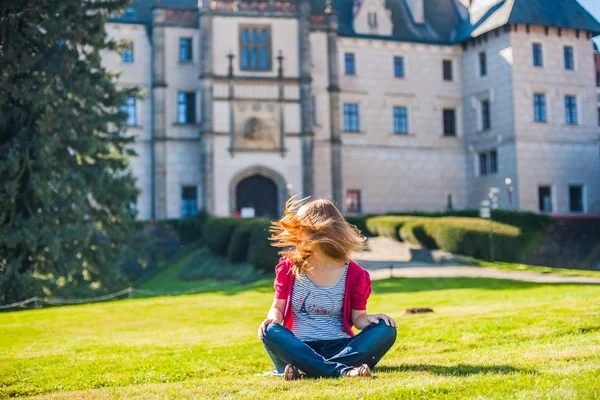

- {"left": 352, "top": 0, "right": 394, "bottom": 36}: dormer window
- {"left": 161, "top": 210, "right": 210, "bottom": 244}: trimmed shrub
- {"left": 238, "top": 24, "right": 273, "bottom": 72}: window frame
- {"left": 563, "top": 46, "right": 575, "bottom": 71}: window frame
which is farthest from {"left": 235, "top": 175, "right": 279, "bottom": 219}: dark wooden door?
{"left": 563, "top": 46, "right": 575, "bottom": 71}: window frame

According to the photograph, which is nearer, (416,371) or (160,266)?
(416,371)

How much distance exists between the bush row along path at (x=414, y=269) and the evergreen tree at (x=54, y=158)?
843cm

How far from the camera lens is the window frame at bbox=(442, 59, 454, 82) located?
46031 mm

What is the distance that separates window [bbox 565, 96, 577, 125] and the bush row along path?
57.8ft

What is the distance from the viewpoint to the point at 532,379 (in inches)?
211

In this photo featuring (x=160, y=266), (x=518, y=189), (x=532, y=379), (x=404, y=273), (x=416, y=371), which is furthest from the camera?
(x=518, y=189)

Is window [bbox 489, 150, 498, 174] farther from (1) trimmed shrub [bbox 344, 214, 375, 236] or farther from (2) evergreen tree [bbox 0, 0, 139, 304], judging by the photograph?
(2) evergreen tree [bbox 0, 0, 139, 304]

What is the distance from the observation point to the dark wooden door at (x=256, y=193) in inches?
1547

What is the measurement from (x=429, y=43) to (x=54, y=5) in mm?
27741

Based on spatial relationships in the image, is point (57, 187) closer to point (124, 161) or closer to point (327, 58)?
point (124, 161)

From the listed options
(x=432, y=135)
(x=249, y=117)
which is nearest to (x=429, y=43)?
(x=432, y=135)

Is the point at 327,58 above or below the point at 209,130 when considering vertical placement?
above

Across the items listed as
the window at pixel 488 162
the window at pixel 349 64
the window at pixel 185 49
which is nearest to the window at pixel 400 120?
the window at pixel 349 64

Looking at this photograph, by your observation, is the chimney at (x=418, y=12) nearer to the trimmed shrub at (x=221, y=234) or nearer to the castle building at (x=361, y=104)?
the castle building at (x=361, y=104)
